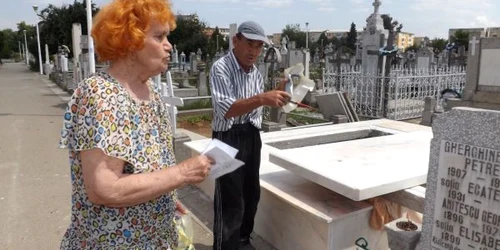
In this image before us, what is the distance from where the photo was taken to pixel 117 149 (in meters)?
1.37

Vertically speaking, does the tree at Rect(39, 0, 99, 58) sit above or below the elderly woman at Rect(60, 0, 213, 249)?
above

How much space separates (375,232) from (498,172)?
4.56 feet

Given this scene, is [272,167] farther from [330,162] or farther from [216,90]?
[216,90]

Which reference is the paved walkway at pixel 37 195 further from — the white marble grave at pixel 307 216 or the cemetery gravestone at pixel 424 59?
the cemetery gravestone at pixel 424 59

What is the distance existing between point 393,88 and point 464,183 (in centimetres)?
859

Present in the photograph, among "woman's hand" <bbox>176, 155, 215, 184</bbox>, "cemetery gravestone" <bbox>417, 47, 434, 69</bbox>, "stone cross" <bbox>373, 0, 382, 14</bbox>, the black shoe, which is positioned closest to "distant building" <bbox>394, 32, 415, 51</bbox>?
"cemetery gravestone" <bbox>417, 47, 434, 69</bbox>

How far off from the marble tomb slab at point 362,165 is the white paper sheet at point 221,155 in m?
1.20

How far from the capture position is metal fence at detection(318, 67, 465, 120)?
10.0 m

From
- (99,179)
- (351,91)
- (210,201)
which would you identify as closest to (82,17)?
(351,91)

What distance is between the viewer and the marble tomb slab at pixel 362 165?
2625 mm

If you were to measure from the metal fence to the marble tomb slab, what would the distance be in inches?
251

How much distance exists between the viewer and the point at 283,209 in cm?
311

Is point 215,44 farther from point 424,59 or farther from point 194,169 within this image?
point 194,169

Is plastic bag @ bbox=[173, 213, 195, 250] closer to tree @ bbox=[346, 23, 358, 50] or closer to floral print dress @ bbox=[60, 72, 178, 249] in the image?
floral print dress @ bbox=[60, 72, 178, 249]
